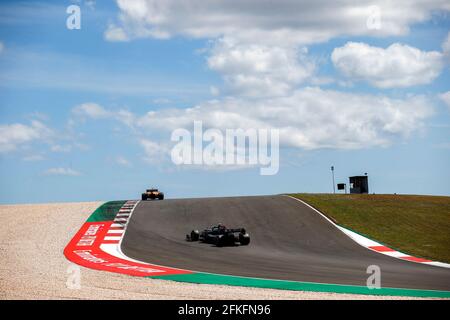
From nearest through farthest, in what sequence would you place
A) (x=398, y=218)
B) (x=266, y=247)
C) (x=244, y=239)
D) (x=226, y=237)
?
(x=266, y=247) → (x=226, y=237) → (x=244, y=239) → (x=398, y=218)

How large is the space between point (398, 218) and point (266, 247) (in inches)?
534

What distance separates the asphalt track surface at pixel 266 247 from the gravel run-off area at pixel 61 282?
3368mm

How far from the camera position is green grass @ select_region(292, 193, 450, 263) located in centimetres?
3328

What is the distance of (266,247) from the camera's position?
31.0 m

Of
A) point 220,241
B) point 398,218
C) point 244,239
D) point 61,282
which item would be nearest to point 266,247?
point 244,239

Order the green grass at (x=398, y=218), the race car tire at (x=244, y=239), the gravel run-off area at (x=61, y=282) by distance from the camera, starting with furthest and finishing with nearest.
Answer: the green grass at (x=398, y=218) → the race car tire at (x=244, y=239) → the gravel run-off area at (x=61, y=282)

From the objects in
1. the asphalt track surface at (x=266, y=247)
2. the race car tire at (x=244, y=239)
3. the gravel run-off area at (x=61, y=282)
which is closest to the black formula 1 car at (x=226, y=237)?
the race car tire at (x=244, y=239)

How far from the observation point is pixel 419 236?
35.6 metres

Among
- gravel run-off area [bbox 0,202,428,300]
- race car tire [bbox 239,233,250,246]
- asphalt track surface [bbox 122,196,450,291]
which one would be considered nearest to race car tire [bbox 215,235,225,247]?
asphalt track surface [bbox 122,196,450,291]

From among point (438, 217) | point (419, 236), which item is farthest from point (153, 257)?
point (438, 217)

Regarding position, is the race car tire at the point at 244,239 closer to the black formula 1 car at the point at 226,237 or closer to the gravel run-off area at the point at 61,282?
the black formula 1 car at the point at 226,237

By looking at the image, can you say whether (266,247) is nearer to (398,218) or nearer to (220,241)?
(220,241)

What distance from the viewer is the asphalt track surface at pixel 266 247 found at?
23.2 meters
